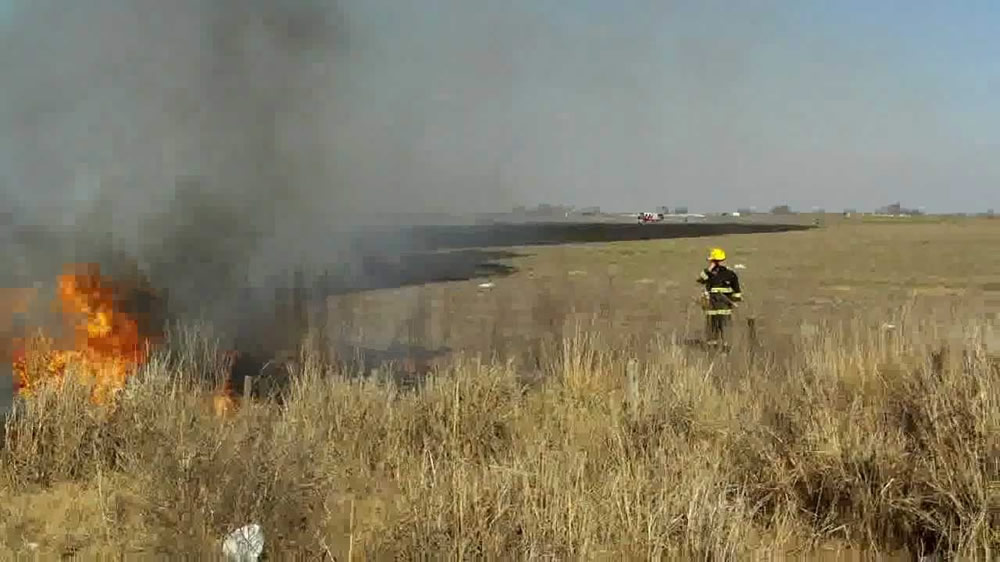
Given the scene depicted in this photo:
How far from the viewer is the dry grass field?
4.17 meters

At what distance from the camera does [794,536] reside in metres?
4.93

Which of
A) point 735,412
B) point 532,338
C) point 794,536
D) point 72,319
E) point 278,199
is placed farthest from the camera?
point 278,199

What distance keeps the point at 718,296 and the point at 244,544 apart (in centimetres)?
920

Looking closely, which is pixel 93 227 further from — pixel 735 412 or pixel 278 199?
pixel 735 412

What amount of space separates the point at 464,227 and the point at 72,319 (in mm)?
50420

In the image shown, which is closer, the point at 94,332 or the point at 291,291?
the point at 94,332

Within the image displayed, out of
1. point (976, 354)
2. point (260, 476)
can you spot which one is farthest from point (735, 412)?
point (260, 476)

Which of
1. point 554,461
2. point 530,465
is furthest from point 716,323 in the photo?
point 554,461

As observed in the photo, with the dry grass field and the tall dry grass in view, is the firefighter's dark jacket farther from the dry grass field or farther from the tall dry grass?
the tall dry grass

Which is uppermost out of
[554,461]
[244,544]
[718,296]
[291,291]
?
[718,296]

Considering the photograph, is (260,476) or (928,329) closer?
(260,476)

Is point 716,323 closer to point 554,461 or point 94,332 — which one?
point 94,332

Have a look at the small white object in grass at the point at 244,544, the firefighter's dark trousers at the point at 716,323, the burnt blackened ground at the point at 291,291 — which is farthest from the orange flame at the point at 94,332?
the firefighter's dark trousers at the point at 716,323

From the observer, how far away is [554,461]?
14.8 feet
